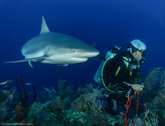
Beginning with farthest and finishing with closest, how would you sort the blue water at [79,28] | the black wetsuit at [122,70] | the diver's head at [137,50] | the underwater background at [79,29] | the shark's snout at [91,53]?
the blue water at [79,28]
the underwater background at [79,29]
the diver's head at [137,50]
the black wetsuit at [122,70]
the shark's snout at [91,53]

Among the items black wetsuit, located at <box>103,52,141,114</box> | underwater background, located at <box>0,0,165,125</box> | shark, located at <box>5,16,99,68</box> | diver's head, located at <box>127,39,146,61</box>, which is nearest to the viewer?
shark, located at <box>5,16,99,68</box>

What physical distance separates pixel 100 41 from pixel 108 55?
137 feet

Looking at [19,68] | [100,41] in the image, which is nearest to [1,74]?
[19,68]

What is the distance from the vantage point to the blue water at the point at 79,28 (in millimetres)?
38206

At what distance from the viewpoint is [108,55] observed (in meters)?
4.82

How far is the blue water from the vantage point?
3821 cm

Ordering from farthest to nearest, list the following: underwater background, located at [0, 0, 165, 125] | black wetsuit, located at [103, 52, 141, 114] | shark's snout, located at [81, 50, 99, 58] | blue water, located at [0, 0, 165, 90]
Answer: blue water, located at [0, 0, 165, 90] < underwater background, located at [0, 0, 165, 125] < black wetsuit, located at [103, 52, 141, 114] < shark's snout, located at [81, 50, 99, 58]

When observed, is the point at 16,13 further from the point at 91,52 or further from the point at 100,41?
the point at 91,52

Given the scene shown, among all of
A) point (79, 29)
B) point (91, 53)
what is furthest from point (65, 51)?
point (79, 29)

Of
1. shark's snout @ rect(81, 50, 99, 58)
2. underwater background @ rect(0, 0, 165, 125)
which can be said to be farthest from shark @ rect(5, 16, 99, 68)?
underwater background @ rect(0, 0, 165, 125)

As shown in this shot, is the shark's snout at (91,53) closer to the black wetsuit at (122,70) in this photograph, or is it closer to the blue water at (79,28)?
the black wetsuit at (122,70)

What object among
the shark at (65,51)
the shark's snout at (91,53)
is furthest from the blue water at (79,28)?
the shark's snout at (91,53)

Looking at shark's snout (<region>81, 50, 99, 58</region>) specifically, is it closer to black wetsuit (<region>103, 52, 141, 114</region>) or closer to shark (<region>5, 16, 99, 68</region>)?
shark (<region>5, 16, 99, 68</region>)

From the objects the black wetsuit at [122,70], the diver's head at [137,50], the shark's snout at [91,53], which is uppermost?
the diver's head at [137,50]
